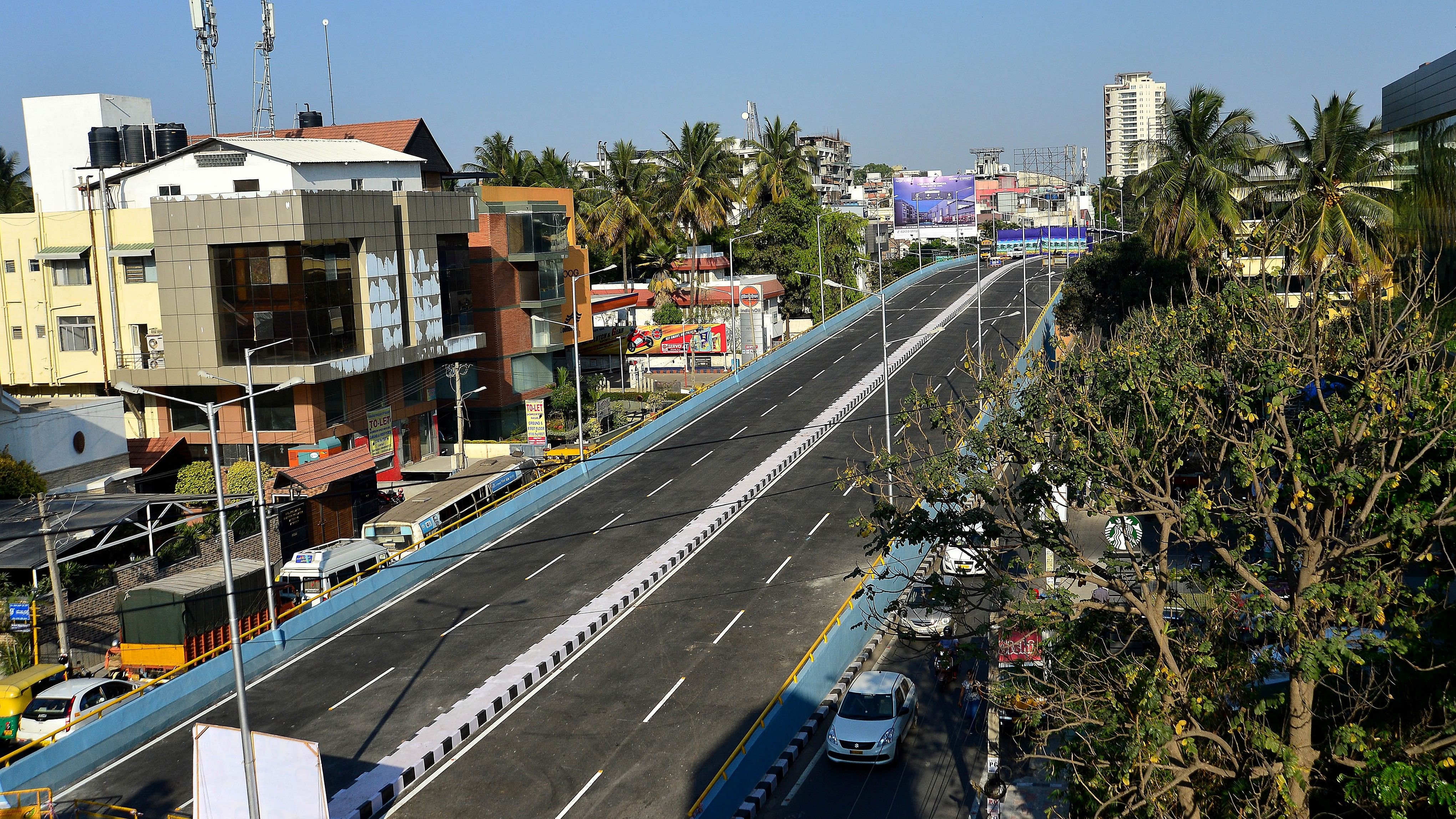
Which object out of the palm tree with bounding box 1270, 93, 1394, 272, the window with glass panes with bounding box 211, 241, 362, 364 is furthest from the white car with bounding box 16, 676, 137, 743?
the palm tree with bounding box 1270, 93, 1394, 272

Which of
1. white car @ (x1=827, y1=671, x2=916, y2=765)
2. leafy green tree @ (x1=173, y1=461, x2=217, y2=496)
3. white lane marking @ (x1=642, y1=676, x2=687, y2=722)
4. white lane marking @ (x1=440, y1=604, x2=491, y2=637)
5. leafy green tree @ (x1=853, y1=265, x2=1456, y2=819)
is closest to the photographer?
leafy green tree @ (x1=853, y1=265, x2=1456, y2=819)

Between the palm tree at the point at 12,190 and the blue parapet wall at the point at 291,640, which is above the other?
the palm tree at the point at 12,190

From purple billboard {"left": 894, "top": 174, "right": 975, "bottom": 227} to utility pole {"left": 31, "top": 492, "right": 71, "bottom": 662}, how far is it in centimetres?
11799

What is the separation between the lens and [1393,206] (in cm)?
3284

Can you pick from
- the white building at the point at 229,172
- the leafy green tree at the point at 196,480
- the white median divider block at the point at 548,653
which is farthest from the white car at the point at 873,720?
the white building at the point at 229,172

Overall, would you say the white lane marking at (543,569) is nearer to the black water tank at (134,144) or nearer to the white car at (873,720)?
the white car at (873,720)

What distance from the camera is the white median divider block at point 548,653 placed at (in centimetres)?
2212

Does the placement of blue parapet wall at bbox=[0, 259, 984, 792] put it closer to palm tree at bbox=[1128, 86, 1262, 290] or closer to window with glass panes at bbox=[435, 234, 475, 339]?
window with glass panes at bbox=[435, 234, 475, 339]

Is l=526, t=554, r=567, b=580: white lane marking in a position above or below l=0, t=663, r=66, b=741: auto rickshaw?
above

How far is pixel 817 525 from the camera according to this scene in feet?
124

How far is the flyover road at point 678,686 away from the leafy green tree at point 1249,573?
8.64 metres

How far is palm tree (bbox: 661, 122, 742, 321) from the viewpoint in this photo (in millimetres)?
78812

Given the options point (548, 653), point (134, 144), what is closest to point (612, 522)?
point (548, 653)

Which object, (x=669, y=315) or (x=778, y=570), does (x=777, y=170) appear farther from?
(x=778, y=570)
